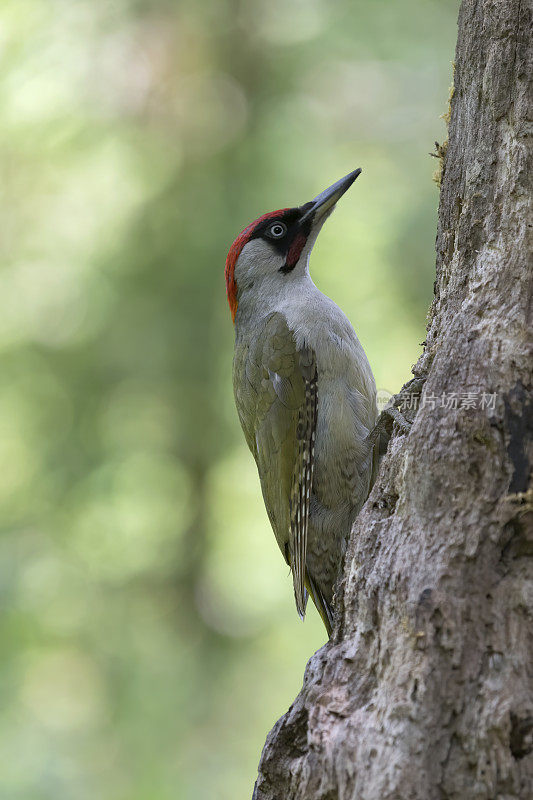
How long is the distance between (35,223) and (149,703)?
12.3 feet

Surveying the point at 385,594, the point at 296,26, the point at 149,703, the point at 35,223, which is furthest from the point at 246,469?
the point at 385,594

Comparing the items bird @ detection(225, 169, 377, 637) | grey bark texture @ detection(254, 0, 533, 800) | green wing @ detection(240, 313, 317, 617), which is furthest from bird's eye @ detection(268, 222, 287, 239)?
grey bark texture @ detection(254, 0, 533, 800)

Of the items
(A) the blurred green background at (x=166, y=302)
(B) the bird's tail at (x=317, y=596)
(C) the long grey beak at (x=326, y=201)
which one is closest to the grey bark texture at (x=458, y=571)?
(B) the bird's tail at (x=317, y=596)

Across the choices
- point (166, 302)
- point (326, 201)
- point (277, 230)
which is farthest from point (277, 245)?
point (166, 302)

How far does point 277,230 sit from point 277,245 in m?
0.07

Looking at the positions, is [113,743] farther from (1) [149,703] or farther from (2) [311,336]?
(2) [311,336]

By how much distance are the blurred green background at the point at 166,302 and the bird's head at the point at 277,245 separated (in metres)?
2.00

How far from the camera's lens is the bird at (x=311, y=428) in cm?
311

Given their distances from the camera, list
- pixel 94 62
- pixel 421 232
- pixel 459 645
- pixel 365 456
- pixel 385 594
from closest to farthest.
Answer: pixel 459 645 → pixel 385 594 → pixel 365 456 → pixel 421 232 → pixel 94 62

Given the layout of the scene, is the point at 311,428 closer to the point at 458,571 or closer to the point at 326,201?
the point at 326,201

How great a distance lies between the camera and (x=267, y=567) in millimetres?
5898

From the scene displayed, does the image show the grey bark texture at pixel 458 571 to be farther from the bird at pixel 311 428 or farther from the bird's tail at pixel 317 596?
the bird's tail at pixel 317 596

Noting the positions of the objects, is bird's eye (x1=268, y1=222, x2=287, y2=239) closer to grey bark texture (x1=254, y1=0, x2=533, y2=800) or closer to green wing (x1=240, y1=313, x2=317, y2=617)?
green wing (x1=240, y1=313, x2=317, y2=617)

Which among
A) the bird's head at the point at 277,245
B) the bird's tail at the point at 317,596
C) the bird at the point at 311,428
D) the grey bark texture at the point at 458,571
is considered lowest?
the grey bark texture at the point at 458,571
